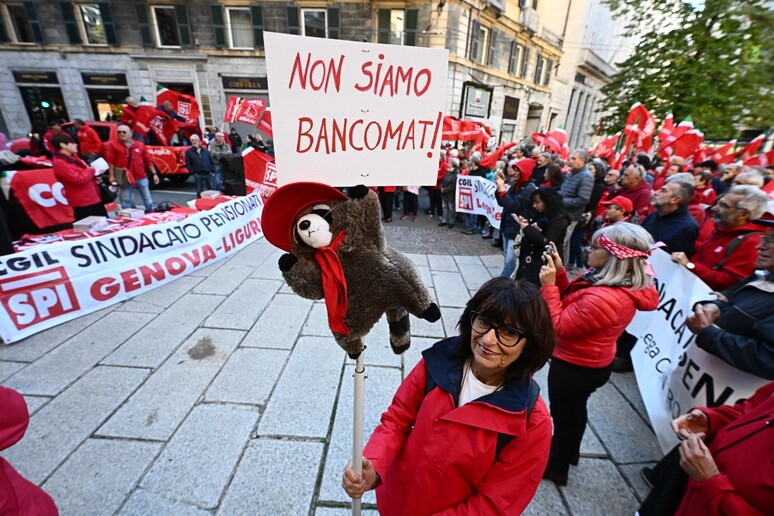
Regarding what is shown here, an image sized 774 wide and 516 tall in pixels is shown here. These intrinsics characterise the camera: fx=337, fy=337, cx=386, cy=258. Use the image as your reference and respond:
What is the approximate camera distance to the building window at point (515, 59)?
2209cm

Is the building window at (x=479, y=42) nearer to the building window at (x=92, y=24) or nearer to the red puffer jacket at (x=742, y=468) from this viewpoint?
the building window at (x=92, y=24)

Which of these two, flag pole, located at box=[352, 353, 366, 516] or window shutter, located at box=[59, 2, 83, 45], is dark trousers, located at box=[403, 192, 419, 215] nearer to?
flag pole, located at box=[352, 353, 366, 516]

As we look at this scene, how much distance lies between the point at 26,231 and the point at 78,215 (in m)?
0.72

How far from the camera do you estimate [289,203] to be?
136 centimetres

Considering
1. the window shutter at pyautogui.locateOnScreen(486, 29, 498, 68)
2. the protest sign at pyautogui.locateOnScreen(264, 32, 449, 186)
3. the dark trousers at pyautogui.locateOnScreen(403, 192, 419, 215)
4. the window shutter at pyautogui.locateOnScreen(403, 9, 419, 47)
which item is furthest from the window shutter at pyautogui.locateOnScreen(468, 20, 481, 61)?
the protest sign at pyautogui.locateOnScreen(264, 32, 449, 186)

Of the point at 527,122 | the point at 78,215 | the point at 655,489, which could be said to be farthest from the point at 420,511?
the point at 527,122

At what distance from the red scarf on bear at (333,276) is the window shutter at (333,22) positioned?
1876cm

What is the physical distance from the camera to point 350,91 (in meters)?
1.30

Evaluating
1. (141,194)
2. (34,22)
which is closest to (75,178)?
(141,194)

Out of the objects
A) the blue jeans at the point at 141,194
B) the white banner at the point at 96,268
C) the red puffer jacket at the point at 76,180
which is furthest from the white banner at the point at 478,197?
the blue jeans at the point at 141,194

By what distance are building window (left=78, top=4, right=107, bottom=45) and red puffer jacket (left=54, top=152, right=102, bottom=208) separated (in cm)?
1786

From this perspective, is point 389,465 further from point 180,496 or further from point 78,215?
point 78,215

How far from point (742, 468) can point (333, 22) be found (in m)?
20.1

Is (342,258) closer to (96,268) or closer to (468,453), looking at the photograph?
(468,453)
